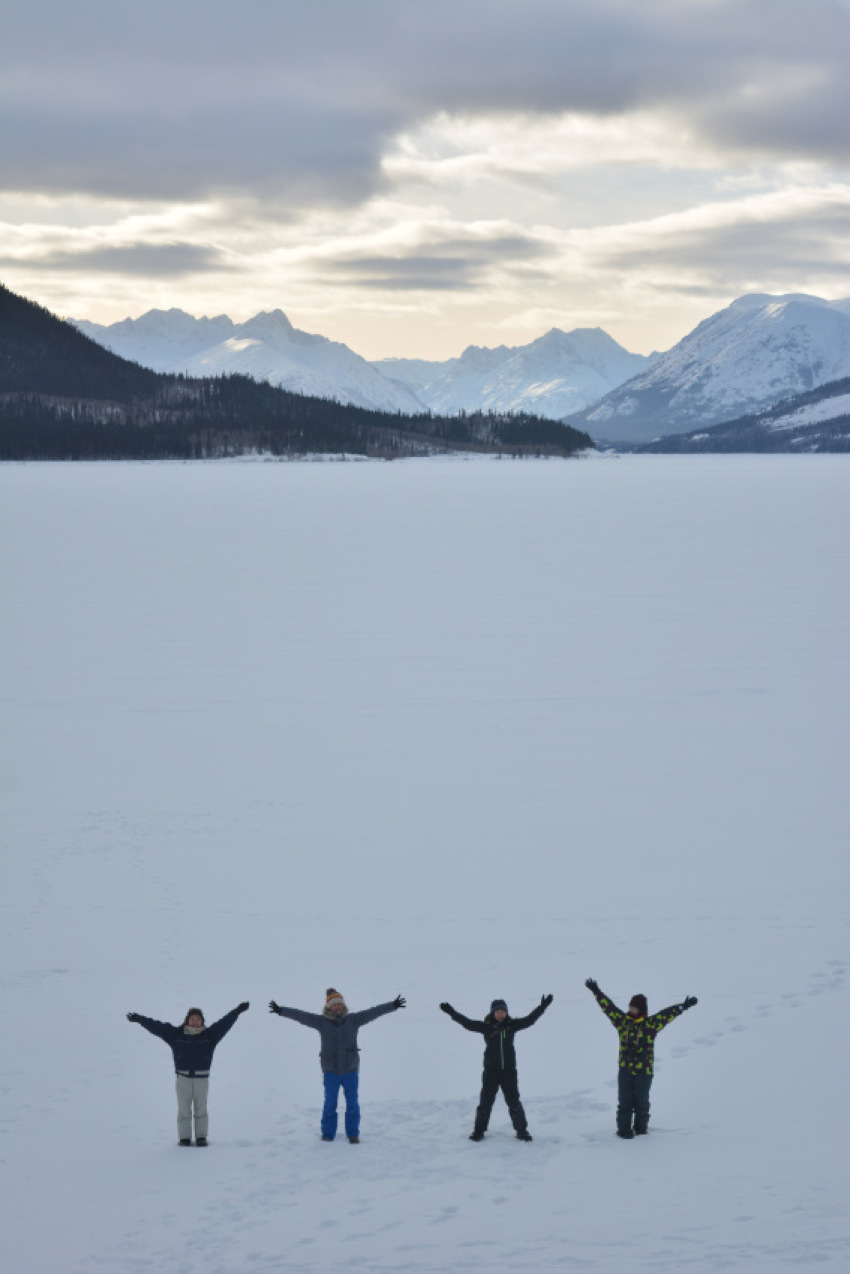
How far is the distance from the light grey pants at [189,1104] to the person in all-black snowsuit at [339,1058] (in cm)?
116

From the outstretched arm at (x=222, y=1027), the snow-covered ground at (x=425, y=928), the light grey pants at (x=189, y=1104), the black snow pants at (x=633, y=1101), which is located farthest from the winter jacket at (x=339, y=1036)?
the black snow pants at (x=633, y=1101)

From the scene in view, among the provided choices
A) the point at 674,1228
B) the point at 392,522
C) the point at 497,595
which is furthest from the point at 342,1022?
the point at 392,522

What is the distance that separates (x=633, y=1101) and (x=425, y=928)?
19.8 feet

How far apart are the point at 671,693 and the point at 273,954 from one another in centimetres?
1885

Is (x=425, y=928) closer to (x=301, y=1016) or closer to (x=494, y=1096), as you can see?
(x=494, y=1096)

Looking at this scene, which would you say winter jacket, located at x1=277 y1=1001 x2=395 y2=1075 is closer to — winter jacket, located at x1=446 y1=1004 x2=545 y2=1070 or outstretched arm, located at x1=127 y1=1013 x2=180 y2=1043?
winter jacket, located at x1=446 y1=1004 x2=545 y2=1070

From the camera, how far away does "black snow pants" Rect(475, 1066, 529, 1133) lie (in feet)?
44.6

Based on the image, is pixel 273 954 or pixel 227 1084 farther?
pixel 273 954

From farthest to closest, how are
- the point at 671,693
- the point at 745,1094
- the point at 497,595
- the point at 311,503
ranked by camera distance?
1. the point at 311,503
2. the point at 497,595
3. the point at 671,693
4. the point at 745,1094

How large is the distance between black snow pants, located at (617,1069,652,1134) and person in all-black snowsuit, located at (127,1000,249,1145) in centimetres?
408

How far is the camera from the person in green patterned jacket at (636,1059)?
13.8 metres

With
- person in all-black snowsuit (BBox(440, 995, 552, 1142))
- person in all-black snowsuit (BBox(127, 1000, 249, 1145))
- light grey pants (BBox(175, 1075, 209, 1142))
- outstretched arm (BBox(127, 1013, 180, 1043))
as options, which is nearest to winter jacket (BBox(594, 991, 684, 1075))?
person in all-black snowsuit (BBox(440, 995, 552, 1142))

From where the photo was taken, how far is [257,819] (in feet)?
80.4

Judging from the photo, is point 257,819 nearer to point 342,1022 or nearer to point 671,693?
point 342,1022
